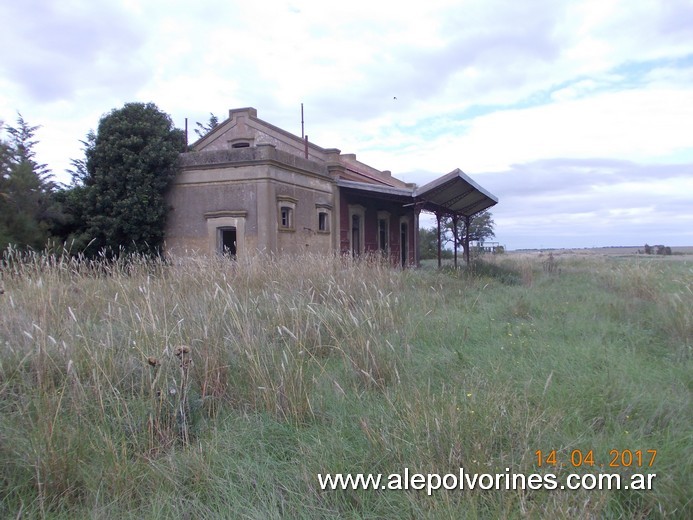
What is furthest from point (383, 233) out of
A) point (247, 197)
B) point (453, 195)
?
point (247, 197)

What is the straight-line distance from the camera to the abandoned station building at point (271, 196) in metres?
15.6

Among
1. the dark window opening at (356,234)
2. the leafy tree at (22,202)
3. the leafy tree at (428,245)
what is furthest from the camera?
the leafy tree at (428,245)

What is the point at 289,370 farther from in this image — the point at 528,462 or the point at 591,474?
the point at 591,474

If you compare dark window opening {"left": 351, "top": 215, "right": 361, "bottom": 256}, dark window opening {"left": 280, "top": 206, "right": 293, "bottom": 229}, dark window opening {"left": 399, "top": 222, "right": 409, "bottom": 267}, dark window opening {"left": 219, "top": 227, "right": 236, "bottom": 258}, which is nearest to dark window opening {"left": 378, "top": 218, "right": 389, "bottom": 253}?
dark window opening {"left": 399, "top": 222, "right": 409, "bottom": 267}

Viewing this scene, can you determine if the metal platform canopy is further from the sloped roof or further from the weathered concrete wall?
the weathered concrete wall

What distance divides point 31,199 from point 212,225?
5.82m

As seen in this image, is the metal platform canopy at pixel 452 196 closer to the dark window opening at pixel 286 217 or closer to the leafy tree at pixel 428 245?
the dark window opening at pixel 286 217

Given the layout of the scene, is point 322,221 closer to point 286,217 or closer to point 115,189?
point 286,217

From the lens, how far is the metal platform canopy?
1509 cm

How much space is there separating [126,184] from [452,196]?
39.4 feet

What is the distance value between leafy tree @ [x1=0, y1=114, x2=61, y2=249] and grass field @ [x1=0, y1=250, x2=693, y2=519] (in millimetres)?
10744

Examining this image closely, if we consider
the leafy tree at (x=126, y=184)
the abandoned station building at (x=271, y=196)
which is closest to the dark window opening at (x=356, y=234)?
the abandoned station building at (x=271, y=196)

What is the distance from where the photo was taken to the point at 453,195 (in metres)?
18.8

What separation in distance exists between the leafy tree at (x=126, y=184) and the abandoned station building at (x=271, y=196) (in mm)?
602
